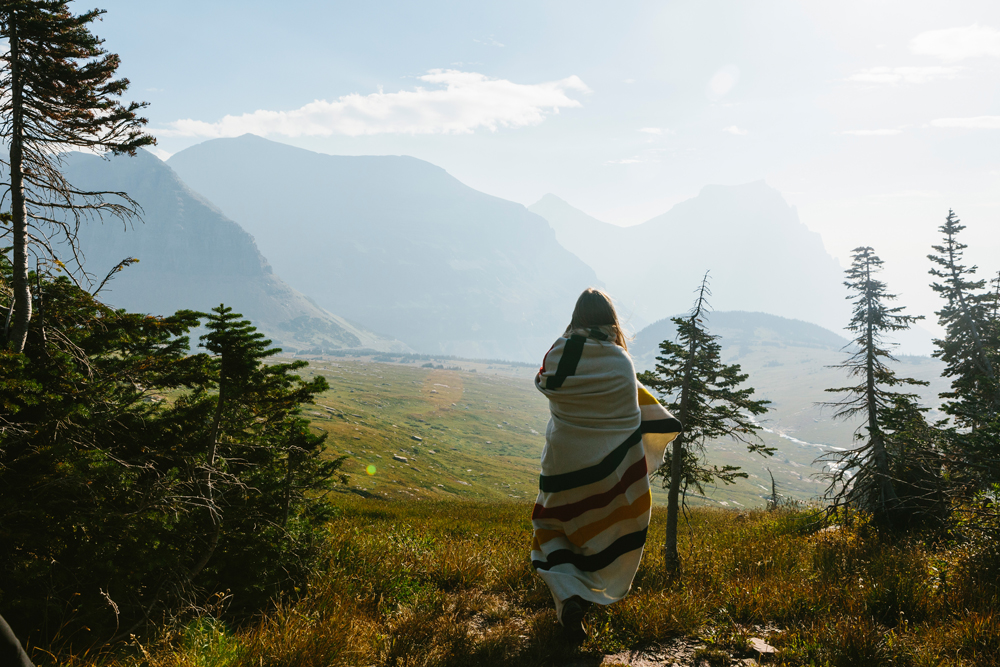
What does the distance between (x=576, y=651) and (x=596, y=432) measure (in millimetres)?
1827

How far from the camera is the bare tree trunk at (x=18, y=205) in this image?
378cm

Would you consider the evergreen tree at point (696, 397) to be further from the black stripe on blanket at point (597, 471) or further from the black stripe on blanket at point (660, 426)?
the black stripe on blanket at point (597, 471)

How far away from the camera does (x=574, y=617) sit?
12.8 ft

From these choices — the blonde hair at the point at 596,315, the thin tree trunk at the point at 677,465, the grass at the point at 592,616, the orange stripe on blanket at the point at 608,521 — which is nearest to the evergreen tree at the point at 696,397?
the thin tree trunk at the point at 677,465

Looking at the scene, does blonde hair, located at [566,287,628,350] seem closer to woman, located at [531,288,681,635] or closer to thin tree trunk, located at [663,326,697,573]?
woman, located at [531,288,681,635]

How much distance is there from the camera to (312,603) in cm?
438

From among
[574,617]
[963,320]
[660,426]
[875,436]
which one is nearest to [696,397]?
[660,426]

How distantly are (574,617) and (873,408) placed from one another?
1182 cm

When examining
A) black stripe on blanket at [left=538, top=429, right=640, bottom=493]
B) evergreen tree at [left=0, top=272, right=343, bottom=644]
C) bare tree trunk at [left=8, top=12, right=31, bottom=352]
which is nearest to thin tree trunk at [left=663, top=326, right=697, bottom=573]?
black stripe on blanket at [left=538, top=429, right=640, bottom=493]

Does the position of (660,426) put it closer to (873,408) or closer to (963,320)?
(873,408)

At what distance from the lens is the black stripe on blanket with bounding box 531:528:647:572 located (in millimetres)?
4152

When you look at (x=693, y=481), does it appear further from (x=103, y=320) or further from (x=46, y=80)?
(x=46, y=80)

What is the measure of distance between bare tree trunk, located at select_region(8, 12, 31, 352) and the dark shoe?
4978mm

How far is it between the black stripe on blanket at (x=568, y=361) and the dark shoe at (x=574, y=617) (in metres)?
1.84
